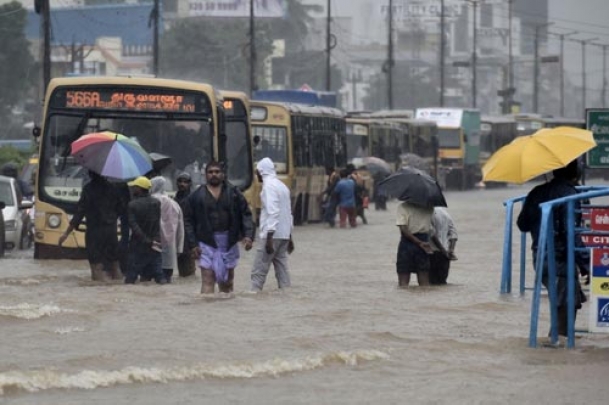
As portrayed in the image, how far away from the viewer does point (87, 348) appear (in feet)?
42.5

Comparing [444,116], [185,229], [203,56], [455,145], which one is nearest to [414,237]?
[185,229]

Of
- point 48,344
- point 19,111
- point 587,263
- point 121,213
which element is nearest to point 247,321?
point 48,344

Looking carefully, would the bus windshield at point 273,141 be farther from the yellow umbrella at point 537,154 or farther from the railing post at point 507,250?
the yellow umbrella at point 537,154

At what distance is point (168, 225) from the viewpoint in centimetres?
1859

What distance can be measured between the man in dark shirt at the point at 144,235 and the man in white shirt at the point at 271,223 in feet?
4.52

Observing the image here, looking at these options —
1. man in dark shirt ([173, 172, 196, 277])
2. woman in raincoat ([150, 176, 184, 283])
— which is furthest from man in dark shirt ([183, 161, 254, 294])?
man in dark shirt ([173, 172, 196, 277])

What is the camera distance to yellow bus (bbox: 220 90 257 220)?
28203 millimetres

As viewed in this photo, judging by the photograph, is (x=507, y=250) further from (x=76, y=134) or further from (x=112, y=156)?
(x=76, y=134)

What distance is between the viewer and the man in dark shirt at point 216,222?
53.1ft

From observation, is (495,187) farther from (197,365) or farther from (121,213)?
(197,365)

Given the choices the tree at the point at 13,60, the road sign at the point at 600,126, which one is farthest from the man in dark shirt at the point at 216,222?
the tree at the point at 13,60

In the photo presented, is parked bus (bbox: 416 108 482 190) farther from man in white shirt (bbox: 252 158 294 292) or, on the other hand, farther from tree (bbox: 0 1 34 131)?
man in white shirt (bbox: 252 158 294 292)

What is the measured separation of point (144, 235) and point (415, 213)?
9.61 feet

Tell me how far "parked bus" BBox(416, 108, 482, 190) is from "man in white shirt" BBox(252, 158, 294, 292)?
5071 cm
